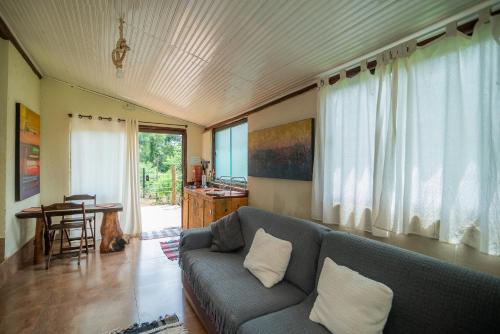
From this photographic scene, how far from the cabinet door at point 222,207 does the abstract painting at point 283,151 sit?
1.76 ft

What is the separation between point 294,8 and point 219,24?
59cm

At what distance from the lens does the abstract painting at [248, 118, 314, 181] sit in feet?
8.01

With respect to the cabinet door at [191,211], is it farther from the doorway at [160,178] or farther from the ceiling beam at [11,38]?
the ceiling beam at [11,38]

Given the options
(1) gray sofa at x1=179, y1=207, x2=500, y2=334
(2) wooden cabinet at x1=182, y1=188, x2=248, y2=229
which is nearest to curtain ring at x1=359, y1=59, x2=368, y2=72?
(1) gray sofa at x1=179, y1=207, x2=500, y2=334

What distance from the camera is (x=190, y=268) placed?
83.7 inches

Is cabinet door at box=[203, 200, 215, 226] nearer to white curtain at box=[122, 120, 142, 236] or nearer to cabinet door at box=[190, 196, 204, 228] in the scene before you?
cabinet door at box=[190, 196, 204, 228]

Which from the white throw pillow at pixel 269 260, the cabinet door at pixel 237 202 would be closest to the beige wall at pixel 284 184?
the cabinet door at pixel 237 202

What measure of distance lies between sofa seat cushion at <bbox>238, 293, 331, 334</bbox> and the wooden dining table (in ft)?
10.3

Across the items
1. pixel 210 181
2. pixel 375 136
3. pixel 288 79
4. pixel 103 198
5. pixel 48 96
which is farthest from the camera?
pixel 210 181

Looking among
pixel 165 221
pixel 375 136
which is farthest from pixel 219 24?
pixel 165 221

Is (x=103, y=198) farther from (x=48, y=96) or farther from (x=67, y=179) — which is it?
(x=48, y=96)

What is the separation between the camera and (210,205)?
11.1ft

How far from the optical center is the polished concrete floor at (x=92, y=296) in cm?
197

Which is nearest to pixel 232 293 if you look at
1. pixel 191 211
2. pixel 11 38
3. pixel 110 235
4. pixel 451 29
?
pixel 451 29
